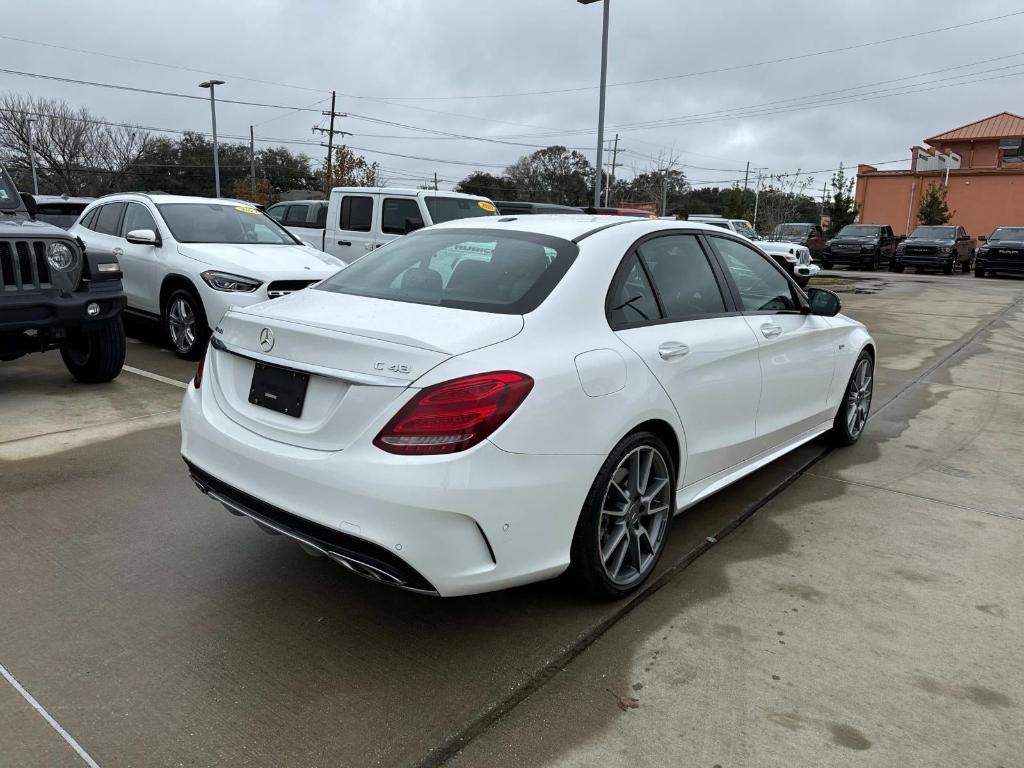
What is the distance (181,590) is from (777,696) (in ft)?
7.86

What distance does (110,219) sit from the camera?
8922mm

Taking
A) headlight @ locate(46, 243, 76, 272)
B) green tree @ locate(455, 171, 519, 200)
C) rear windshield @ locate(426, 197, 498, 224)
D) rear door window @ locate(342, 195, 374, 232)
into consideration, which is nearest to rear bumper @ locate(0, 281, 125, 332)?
headlight @ locate(46, 243, 76, 272)

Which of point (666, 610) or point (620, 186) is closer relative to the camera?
point (666, 610)

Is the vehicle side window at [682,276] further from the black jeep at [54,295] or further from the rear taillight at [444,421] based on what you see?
the black jeep at [54,295]

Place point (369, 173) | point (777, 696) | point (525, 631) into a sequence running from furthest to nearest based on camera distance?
point (369, 173)
point (525, 631)
point (777, 696)

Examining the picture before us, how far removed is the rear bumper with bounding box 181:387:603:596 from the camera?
248 cm

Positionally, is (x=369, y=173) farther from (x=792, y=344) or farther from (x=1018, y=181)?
(x=792, y=344)

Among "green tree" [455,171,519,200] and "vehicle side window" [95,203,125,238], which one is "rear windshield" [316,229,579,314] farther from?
"green tree" [455,171,519,200]

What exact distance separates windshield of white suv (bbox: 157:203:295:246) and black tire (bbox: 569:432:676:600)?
634cm

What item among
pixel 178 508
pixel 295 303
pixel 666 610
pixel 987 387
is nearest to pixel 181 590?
pixel 178 508

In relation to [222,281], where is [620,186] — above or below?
above

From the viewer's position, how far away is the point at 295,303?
329 centimetres

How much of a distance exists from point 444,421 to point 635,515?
1123 mm

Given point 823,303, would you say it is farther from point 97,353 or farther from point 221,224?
point 221,224
